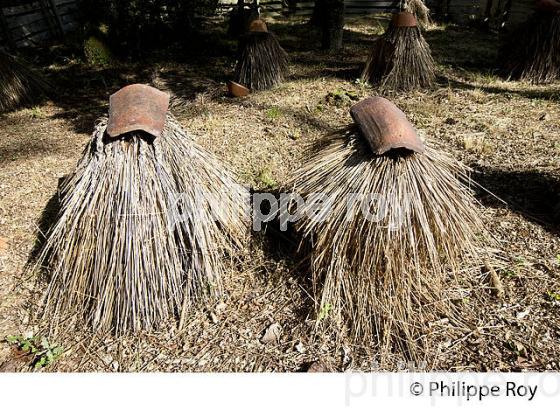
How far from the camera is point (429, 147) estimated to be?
2.62m

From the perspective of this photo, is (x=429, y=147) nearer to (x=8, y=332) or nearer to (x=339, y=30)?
(x=8, y=332)

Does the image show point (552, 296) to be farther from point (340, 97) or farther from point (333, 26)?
point (333, 26)

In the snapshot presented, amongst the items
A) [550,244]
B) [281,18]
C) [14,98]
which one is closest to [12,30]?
[14,98]

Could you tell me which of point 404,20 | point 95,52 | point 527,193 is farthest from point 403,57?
point 95,52

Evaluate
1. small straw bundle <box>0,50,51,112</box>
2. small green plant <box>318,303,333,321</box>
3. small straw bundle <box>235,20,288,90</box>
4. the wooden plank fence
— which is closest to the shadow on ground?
small green plant <box>318,303,333,321</box>

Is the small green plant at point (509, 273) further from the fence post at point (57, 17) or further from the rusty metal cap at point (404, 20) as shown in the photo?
the fence post at point (57, 17)

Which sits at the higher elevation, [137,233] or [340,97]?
[137,233]

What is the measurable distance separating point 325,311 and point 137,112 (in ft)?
5.39

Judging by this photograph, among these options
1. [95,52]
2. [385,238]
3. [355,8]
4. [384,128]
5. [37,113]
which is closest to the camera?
[384,128]

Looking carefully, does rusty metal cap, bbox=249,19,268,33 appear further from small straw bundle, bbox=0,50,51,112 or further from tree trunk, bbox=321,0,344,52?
small straw bundle, bbox=0,50,51,112

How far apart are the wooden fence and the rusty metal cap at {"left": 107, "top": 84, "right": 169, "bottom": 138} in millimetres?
8875

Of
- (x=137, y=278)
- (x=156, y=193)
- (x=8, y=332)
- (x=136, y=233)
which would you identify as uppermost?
(x=156, y=193)

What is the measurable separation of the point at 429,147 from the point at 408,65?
3857 mm

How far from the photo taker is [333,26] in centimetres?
802
